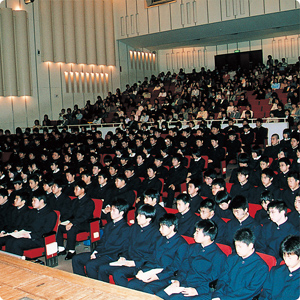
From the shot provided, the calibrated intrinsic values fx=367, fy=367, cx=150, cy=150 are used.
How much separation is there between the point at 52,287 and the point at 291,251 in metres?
1.91

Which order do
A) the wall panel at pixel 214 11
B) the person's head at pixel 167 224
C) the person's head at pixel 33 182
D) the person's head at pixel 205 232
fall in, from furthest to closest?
the wall panel at pixel 214 11 → the person's head at pixel 33 182 → the person's head at pixel 167 224 → the person's head at pixel 205 232

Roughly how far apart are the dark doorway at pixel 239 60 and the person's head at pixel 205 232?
1791 centimetres

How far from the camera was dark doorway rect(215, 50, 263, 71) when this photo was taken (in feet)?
67.4

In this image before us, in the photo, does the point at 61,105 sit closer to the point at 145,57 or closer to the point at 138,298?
the point at 145,57

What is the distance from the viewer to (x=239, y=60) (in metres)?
21.0

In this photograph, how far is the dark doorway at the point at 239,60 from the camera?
20.5 metres

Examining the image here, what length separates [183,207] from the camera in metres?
4.53

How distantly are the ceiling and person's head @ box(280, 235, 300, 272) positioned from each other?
512 inches

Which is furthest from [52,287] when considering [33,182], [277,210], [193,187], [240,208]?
[33,182]

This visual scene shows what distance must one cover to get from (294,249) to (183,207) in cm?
187

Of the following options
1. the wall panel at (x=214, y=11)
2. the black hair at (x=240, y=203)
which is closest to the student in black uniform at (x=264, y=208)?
the black hair at (x=240, y=203)

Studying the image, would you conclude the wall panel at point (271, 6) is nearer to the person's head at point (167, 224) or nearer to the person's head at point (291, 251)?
the person's head at point (167, 224)

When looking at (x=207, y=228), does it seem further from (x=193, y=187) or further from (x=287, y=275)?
(x=193, y=187)

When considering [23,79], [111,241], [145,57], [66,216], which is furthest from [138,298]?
[145,57]
